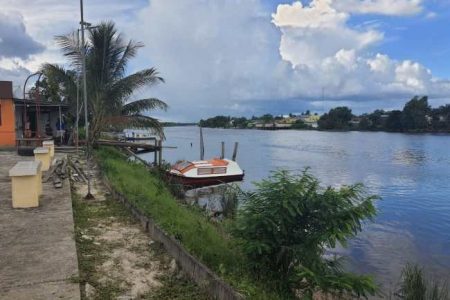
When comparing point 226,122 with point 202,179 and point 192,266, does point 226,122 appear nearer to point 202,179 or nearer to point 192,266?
point 202,179

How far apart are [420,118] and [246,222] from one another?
4507 inches

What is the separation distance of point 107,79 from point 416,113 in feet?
333

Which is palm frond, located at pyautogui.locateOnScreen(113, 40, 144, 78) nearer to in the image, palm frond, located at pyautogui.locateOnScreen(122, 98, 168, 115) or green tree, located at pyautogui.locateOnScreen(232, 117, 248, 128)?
palm frond, located at pyautogui.locateOnScreen(122, 98, 168, 115)

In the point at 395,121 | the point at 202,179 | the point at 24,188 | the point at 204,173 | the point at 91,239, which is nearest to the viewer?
the point at 91,239

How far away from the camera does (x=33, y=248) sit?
21.3 ft

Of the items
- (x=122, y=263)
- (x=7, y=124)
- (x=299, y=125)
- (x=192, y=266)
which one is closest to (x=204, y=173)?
(x=7, y=124)

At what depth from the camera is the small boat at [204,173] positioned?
26594 millimetres

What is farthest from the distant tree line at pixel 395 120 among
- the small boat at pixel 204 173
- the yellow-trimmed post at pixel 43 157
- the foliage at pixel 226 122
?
the yellow-trimmed post at pixel 43 157

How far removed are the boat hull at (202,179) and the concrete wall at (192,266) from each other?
17614mm

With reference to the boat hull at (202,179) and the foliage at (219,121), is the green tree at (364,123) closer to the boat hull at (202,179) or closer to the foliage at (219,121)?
the foliage at (219,121)

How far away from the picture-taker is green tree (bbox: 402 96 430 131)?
110m

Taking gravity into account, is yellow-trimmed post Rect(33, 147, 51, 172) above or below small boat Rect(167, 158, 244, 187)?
above

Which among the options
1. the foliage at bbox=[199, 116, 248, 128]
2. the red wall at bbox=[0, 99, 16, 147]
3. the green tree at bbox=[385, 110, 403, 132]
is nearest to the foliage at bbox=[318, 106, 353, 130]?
the green tree at bbox=[385, 110, 403, 132]

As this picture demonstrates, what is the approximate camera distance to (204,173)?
90.0 feet
